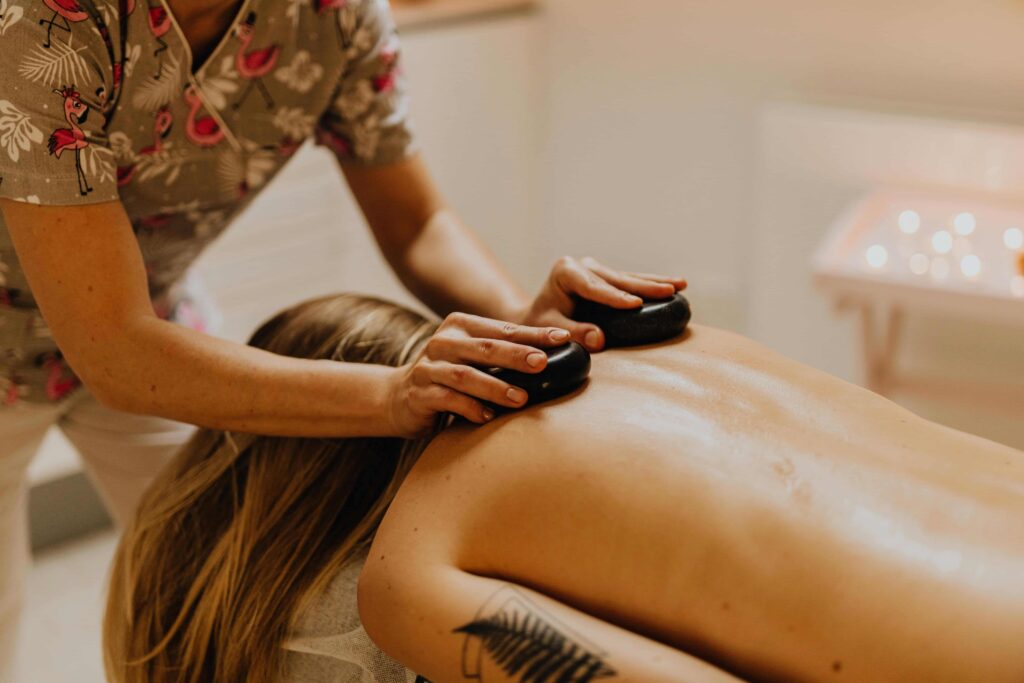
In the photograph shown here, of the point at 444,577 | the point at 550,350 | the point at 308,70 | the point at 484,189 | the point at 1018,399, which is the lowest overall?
the point at 1018,399

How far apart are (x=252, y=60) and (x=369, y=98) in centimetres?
18

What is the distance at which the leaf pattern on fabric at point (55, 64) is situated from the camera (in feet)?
3.43

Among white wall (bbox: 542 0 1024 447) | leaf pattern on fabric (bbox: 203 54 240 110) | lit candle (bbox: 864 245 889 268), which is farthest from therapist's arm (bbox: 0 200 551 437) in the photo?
white wall (bbox: 542 0 1024 447)

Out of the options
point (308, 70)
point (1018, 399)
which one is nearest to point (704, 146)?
point (1018, 399)

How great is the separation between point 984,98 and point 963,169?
0.71ft

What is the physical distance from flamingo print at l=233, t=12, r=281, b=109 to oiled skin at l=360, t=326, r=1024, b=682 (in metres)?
0.51

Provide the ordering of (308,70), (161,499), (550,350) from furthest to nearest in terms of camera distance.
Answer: (308,70) → (161,499) → (550,350)

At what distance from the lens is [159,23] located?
1.15 m

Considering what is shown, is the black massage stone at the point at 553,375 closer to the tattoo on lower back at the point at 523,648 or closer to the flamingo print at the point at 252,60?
the tattoo on lower back at the point at 523,648

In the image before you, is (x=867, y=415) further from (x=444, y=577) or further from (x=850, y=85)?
(x=850, y=85)

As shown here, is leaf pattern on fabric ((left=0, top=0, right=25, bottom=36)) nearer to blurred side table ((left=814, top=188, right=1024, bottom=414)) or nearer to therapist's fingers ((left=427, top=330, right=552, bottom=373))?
therapist's fingers ((left=427, top=330, right=552, bottom=373))

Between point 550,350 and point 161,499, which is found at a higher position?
point 550,350

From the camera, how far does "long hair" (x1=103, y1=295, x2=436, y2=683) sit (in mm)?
1077

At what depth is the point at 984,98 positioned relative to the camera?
240 cm
